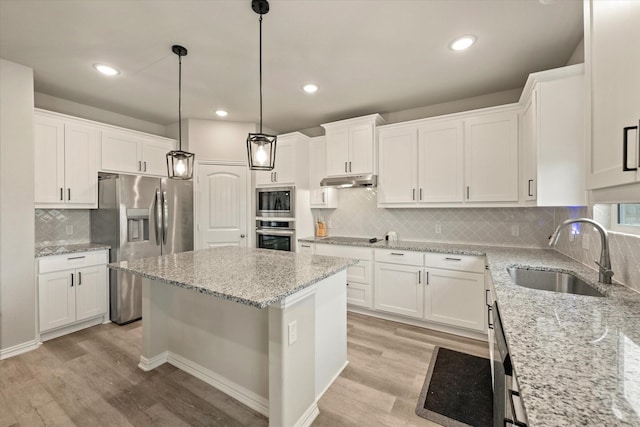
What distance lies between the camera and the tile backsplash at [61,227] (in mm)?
3178

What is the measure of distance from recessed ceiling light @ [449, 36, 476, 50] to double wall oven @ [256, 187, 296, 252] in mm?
2466

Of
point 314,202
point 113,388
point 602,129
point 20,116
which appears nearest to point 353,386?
point 113,388

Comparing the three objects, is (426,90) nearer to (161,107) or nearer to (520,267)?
(520,267)

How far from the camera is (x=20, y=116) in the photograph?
258cm

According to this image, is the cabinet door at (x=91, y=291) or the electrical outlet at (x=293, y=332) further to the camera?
the cabinet door at (x=91, y=291)

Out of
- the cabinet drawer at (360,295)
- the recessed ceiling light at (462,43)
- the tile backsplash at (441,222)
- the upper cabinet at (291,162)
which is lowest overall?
the cabinet drawer at (360,295)

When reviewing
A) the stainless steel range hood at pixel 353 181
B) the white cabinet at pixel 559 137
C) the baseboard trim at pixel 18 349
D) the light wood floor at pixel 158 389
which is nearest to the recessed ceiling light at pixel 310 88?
the stainless steel range hood at pixel 353 181

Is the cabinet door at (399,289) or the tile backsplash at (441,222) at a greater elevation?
the tile backsplash at (441,222)

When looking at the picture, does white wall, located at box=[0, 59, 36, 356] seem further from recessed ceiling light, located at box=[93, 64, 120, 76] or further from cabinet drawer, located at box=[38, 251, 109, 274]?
recessed ceiling light, located at box=[93, 64, 120, 76]

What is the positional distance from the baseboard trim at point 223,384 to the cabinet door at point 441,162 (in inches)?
105

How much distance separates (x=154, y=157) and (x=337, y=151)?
2677 millimetres

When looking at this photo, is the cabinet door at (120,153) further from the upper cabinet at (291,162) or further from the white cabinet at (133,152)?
the upper cabinet at (291,162)

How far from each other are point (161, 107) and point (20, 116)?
1380 millimetres

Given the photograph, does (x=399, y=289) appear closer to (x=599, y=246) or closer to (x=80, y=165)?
(x=599, y=246)
